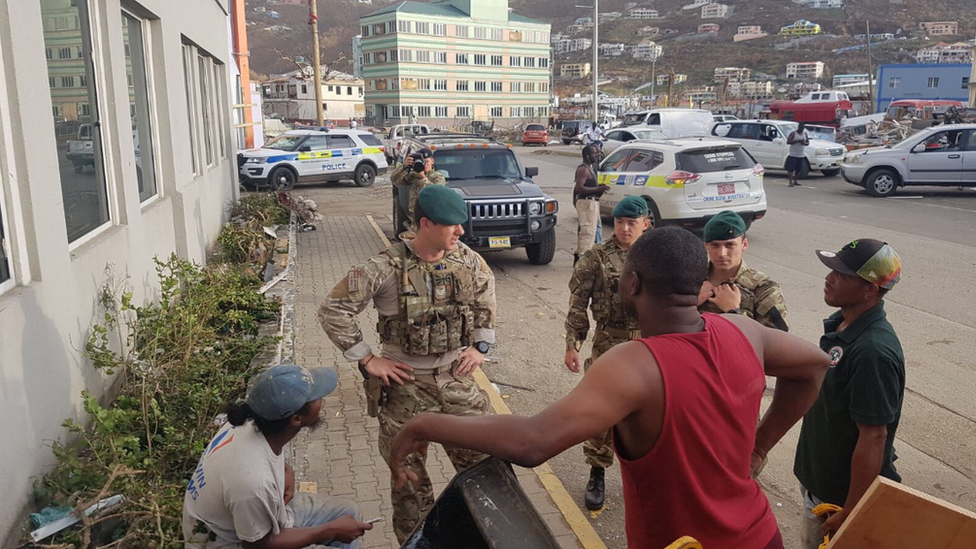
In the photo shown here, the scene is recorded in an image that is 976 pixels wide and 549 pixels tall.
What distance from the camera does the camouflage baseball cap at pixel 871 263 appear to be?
2646mm

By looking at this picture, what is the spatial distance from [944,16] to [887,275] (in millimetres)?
201428

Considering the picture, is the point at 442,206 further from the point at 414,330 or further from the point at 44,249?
the point at 44,249

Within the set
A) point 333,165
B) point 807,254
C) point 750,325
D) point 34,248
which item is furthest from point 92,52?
point 333,165

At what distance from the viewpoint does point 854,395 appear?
2.52 meters

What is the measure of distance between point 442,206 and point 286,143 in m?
18.7

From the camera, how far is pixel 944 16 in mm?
163000

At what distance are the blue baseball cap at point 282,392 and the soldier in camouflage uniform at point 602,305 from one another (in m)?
1.86

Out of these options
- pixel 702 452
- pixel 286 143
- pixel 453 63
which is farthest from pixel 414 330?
pixel 453 63

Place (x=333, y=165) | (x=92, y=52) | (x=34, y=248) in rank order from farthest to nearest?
(x=333, y=165) → (x=92, y=52) → (x=34, y=248)

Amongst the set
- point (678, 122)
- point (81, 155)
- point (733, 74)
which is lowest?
point (81, 155)

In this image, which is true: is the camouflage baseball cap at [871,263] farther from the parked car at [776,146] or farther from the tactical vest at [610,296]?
the parked car at [776,146]

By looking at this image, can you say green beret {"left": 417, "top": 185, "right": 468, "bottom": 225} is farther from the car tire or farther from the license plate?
the car tire

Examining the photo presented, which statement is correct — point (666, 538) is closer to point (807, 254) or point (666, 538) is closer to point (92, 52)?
point (92, 52)

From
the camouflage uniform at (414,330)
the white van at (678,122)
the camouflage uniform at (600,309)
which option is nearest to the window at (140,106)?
the camouflage uniform at (414,330)
